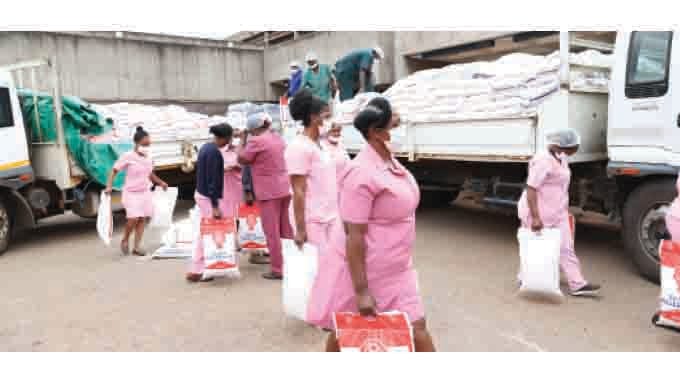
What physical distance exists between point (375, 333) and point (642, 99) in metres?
3.51

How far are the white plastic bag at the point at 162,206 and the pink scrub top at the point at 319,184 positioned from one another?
10.4ft

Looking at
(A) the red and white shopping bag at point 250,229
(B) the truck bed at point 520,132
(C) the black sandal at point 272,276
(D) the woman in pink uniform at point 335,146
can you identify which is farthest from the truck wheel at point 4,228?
(B) the truck bed at point 520,132

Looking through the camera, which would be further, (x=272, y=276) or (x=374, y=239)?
(x=272, y=276)

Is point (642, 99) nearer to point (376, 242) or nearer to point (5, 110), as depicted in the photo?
point (376, 242)

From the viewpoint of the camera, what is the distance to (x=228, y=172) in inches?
214

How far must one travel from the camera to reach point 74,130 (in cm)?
720

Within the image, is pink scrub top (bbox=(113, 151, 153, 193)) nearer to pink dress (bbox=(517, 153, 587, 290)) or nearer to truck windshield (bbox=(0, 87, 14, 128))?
truck windshield (bbox=(0, 87, 14, 128))

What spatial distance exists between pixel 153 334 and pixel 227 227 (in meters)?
1.21

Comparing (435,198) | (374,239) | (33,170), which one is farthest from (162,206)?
(374,239)

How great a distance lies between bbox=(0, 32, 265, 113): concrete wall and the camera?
536 inches

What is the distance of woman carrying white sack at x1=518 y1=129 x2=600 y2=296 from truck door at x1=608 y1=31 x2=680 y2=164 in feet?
2.40

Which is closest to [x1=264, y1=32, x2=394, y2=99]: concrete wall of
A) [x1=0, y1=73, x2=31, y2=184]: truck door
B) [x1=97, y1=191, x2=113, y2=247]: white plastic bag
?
[x1=0, y1=73, x2=31, y2=184]: truck door

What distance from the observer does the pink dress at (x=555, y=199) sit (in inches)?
155

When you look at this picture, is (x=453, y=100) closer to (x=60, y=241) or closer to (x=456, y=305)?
(x=456, y=305)
